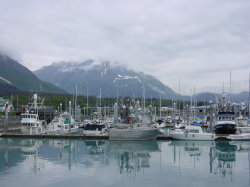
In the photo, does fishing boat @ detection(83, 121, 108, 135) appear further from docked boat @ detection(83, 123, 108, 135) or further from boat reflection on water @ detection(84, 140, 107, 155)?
boat reflection on water @ detection(84, 140, 107, 155)

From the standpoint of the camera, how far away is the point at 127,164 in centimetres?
2950

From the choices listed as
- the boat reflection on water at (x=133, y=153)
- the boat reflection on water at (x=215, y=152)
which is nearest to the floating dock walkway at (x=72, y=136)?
the boat reflection on water at (x=215, y=152)

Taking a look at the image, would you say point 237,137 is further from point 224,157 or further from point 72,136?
point 72,136

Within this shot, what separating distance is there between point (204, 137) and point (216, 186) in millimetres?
25604

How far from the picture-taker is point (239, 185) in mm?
21125

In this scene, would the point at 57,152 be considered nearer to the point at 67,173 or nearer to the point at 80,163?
the point at 80,163

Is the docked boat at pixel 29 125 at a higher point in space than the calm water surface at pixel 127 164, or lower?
higher

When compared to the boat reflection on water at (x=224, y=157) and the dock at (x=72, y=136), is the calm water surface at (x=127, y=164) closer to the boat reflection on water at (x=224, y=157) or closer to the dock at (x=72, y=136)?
the boat reflection on water at (x=224, y=157)

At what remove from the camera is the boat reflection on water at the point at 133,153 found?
2798 centimetres

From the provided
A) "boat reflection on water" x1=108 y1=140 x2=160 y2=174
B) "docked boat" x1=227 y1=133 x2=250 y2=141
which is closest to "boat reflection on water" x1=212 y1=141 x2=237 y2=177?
"docked boat" x1=227 y1=133 x2=250 y2=141

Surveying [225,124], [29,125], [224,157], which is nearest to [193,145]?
[224,157]

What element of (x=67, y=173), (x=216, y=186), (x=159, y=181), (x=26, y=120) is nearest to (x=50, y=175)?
(x=67, y=173)

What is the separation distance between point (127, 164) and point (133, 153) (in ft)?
21.6

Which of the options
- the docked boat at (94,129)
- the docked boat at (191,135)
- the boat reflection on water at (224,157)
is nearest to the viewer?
the boat reflection on water at (224,157)
